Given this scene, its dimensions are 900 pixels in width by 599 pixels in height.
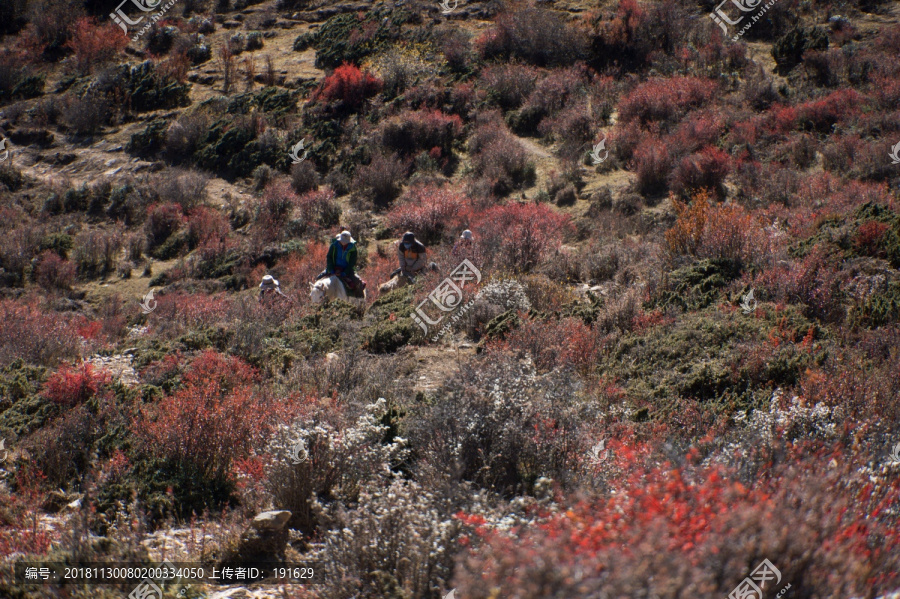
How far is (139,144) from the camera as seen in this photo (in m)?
18.2

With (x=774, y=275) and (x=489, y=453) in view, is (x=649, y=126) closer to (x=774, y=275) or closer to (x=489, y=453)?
(x=774, y=275)

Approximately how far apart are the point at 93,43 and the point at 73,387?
21.2m

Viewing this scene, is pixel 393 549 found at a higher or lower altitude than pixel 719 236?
higher

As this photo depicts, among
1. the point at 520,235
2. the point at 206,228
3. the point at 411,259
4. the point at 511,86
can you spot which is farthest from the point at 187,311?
the point at 511,86

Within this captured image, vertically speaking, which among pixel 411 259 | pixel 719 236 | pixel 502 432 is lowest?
pixel 411 259

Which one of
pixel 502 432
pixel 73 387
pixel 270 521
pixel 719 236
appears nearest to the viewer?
pixel 270 521

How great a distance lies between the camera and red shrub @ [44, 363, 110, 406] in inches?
223

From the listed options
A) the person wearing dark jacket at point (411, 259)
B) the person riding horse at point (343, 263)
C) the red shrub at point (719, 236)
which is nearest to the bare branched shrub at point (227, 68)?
the person riding horse at point (343, 263)

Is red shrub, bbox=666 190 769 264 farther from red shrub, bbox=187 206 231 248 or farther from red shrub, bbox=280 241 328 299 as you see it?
red shrub, bbox=187 206 231 248

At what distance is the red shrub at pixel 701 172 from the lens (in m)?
11.2

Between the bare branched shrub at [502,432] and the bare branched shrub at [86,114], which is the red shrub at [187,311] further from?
the bare branched shrub at [86,114]

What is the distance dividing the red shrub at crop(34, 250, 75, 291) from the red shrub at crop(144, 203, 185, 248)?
1.83 meters

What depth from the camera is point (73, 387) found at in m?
5.70

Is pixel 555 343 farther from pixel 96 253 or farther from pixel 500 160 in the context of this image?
pixel 96 253
